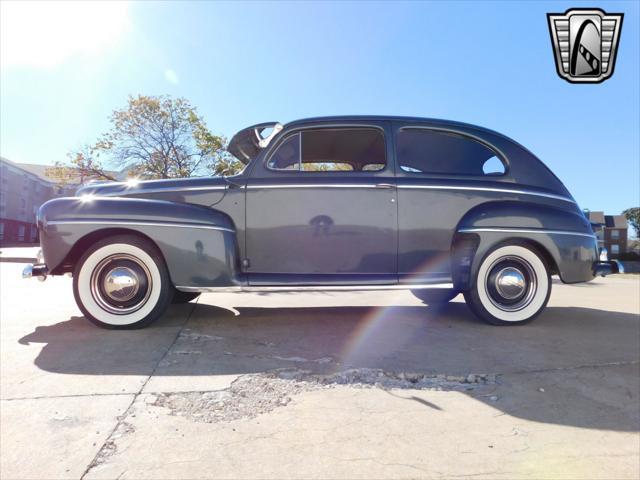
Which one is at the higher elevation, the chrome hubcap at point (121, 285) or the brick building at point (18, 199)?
the brick building at point (18, 199)

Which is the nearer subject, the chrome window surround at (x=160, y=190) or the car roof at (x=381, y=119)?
the chrome window surround at (x=160, y=190)

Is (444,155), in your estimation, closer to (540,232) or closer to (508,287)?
(540,232)

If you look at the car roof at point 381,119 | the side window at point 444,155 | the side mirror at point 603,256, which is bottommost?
the side mirror at point 603,256

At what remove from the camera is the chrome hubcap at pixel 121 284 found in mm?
3275

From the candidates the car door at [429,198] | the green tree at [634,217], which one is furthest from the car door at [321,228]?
the green tree at [634,217]

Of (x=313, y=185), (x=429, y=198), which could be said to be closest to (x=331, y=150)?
(x=313, y=185)

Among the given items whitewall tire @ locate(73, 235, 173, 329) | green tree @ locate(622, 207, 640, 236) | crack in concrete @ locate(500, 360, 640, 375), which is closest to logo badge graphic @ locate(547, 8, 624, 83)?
crack in concrete @ locate(500, 360, 640, 375)

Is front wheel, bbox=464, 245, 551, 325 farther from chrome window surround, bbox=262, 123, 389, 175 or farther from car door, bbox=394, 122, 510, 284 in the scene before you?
chrome window surround, bbox=262, 123, 389, 175

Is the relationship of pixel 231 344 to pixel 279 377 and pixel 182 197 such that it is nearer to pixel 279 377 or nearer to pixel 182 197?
pixel 279 377

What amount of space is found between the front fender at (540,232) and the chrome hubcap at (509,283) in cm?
27

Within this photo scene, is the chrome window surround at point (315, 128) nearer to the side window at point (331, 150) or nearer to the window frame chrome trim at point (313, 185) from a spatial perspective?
the side window at point (331, 150)

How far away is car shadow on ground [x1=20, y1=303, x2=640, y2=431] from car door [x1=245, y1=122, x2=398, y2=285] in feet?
1.45

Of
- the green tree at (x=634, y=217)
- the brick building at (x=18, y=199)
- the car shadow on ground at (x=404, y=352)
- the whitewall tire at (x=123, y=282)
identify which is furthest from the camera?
the green tree at (x=634, y=217)

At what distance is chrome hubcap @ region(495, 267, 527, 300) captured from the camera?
3553mm
